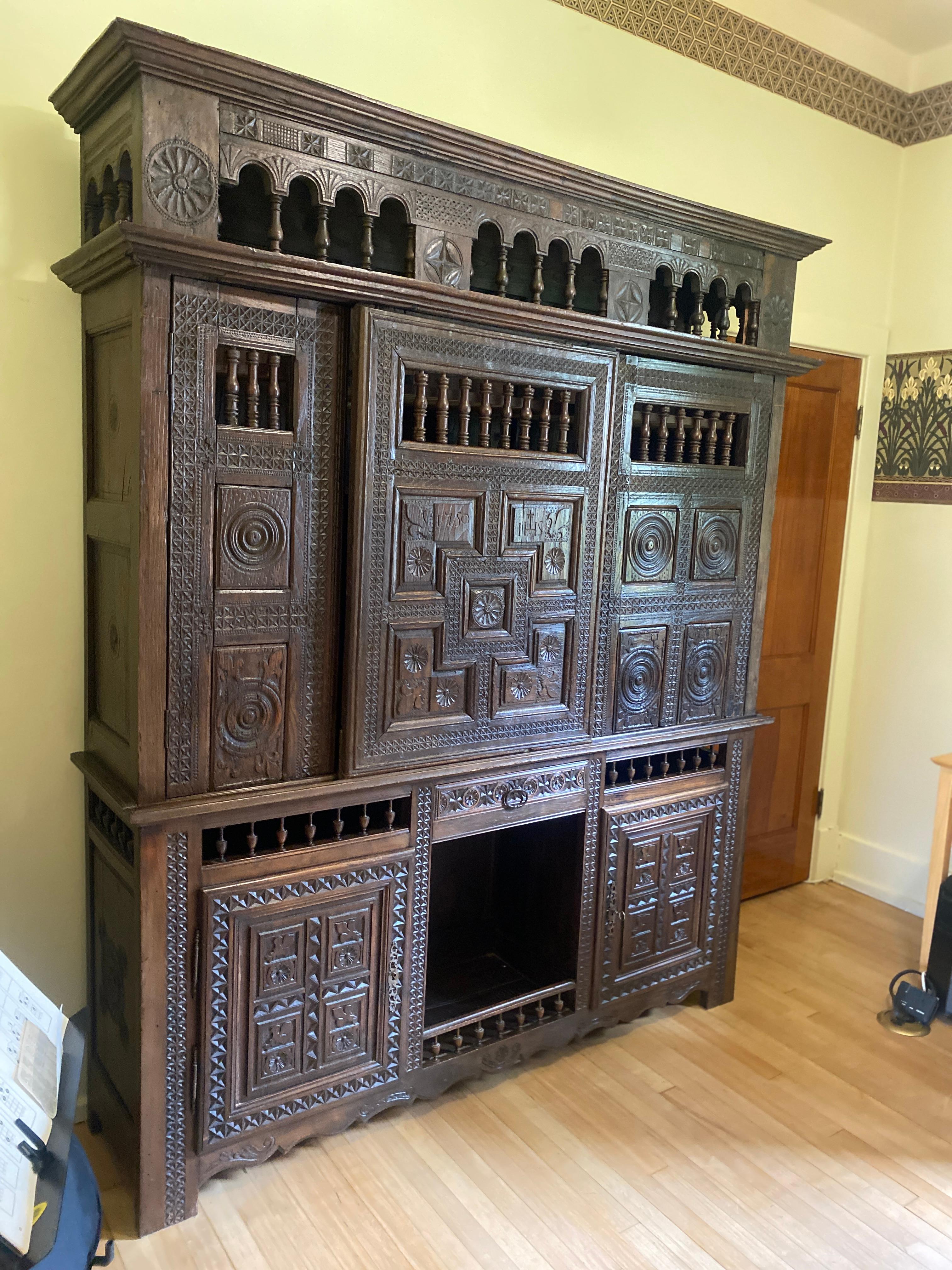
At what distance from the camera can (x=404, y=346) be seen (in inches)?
81.9

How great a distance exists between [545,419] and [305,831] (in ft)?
3.74

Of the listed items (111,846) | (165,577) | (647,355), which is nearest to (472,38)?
(647,355)

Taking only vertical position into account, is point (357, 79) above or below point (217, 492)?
above

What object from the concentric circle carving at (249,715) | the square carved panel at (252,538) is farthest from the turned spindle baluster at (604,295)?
the concentric circle carving at (249,715)

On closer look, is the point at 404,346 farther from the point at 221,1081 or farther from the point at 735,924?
the point at 735,924

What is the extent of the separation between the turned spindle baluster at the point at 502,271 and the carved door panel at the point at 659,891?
138 centimetres

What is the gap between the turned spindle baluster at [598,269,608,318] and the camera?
242 cm

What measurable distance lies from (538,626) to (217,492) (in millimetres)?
878

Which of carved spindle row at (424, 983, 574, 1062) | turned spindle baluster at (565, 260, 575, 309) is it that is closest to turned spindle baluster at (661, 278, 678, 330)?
turned spindle baluster at (565, 260, 575, 309)

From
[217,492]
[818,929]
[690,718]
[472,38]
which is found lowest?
[818,929]

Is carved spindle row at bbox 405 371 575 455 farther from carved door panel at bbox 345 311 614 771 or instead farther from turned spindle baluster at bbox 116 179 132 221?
turned spindle baluster at bbox 116 179 132 221

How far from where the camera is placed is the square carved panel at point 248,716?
1.99 meters

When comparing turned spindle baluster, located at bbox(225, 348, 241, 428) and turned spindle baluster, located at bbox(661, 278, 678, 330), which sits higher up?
turned spindle baluster, located at bbox(661, 278, 678, 330)

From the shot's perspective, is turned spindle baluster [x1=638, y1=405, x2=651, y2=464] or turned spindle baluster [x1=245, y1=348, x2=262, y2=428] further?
turned spindle baluster [x1=638, y1=405, x2=651, y2=464]
